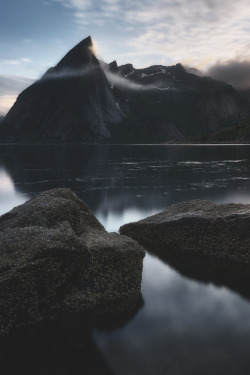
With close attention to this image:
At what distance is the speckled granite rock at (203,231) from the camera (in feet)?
52.0

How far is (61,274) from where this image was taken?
1070 cm

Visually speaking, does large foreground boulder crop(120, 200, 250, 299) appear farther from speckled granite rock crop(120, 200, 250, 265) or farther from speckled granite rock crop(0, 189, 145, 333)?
speckled granite rock crop(0, 189, 145, 333)

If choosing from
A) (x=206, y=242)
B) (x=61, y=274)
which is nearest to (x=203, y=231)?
(x=206, y=242)

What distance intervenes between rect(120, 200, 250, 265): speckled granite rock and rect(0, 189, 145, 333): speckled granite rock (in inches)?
196

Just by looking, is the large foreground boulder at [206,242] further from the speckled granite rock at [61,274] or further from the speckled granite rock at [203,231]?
the speckled granite rock at [61,274]

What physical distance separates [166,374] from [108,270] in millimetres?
4162

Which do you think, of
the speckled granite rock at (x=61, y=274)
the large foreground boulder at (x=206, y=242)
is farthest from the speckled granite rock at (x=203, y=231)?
the speckled granite rock at (x=61, y=274)

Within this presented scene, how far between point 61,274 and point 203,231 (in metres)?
8.55

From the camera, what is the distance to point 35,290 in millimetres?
10133

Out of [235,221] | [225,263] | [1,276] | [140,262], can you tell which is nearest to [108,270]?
[140,262]

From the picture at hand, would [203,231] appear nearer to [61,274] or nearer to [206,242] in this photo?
[206,242]

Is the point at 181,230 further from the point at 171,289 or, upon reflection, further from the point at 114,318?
the point at 114,318

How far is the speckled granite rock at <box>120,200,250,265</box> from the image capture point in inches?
624

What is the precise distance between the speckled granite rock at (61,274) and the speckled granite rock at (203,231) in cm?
497
